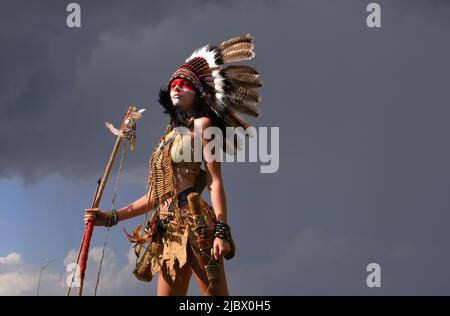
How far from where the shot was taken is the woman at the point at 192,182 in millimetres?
5824

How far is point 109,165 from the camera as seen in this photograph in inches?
255

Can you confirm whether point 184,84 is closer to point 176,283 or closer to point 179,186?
point 179,186

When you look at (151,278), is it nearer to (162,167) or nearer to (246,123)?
(162,167)

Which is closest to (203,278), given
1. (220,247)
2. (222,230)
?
(220,247)

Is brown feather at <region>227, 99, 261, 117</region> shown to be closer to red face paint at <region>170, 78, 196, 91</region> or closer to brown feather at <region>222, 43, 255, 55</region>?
red face paint at <region>170, 78, 196, 91</region>

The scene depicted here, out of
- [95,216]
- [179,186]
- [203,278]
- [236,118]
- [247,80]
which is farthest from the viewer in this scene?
[247,80]

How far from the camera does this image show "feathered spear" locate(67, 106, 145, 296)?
240 inches

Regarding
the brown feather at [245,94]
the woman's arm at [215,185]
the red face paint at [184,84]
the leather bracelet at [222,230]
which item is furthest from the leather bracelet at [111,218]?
the brown feather at [245,94]

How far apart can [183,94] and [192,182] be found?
0.97 m

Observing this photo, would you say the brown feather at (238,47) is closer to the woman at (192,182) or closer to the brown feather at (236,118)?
the woman at (192,182)

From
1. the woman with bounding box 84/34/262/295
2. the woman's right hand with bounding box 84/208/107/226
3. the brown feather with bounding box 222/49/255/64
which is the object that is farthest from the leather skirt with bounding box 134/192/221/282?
the brown feather with bounding box 222/49/255/64

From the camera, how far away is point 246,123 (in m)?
6.71

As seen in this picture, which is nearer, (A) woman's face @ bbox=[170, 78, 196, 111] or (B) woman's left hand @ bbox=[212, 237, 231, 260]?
(B) woman's left hand @ bbox=[212, 237, 231, 260]

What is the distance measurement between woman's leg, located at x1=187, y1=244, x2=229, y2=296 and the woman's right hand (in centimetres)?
112
